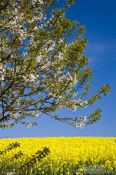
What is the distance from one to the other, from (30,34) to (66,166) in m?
7.46

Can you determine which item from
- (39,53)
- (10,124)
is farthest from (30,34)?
(10,124)

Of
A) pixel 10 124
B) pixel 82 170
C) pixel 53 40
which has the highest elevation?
pixel 53 40

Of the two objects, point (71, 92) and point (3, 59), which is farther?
point (71, 92)

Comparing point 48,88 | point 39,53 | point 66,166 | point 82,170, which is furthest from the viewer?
point 66,166

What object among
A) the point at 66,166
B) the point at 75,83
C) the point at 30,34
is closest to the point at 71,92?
the point at 75,83

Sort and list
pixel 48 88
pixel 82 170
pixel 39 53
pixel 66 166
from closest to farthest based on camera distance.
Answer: pixel 39 53
pixel 48 88
pixel 82 170
pixel 66 166

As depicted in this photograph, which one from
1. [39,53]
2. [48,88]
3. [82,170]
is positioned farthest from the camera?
[82,170]

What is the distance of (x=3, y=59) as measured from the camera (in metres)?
15.5

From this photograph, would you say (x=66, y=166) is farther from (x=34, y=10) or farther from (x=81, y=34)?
(x=34, y=10)

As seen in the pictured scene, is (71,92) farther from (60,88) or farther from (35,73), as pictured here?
(35,73)

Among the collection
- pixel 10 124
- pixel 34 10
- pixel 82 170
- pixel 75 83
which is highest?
pixel 34 10

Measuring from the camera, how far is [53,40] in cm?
1588

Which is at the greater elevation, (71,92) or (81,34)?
(81,34)

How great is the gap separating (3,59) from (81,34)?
3.60m
